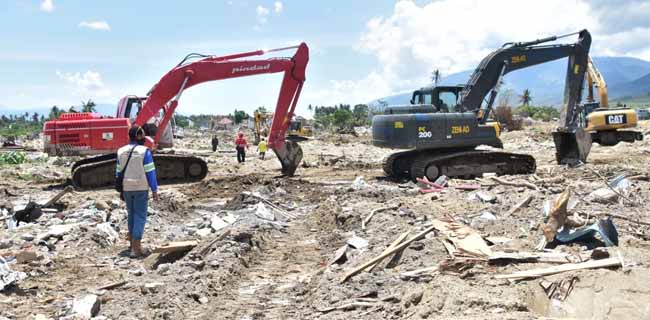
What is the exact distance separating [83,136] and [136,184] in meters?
7.76

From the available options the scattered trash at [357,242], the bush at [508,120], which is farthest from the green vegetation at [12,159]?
the bush at [508,120]

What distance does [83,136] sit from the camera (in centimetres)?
1441

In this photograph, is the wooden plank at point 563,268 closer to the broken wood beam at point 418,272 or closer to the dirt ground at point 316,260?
the dirt ground at point 316,260

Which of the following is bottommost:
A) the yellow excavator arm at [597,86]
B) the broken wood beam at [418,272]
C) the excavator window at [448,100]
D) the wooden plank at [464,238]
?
the broken wood beam at [418,272]

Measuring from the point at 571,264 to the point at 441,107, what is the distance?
997cm

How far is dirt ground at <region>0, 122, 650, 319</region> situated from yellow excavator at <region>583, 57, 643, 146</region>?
24.8 feet

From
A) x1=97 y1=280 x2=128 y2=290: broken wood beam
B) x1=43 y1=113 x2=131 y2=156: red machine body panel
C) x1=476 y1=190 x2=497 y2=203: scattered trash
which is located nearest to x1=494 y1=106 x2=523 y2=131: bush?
x1=43 y1=113 x2=131 y2=156: red machine body panel

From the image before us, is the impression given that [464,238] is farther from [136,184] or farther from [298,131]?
[298,131]

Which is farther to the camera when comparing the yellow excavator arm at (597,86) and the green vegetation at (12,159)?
the green vegetation at (12,159)

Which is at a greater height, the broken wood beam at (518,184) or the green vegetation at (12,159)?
the broken wood beam at (518,184)

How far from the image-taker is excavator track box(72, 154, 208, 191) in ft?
47.5

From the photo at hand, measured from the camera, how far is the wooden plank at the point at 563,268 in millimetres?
4949

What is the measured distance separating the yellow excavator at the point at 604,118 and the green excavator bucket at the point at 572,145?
10.1ft

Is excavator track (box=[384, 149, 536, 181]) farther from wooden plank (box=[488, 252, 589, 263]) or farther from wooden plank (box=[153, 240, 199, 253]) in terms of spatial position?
wooden plank (box=[488, 252, 589, 263])
